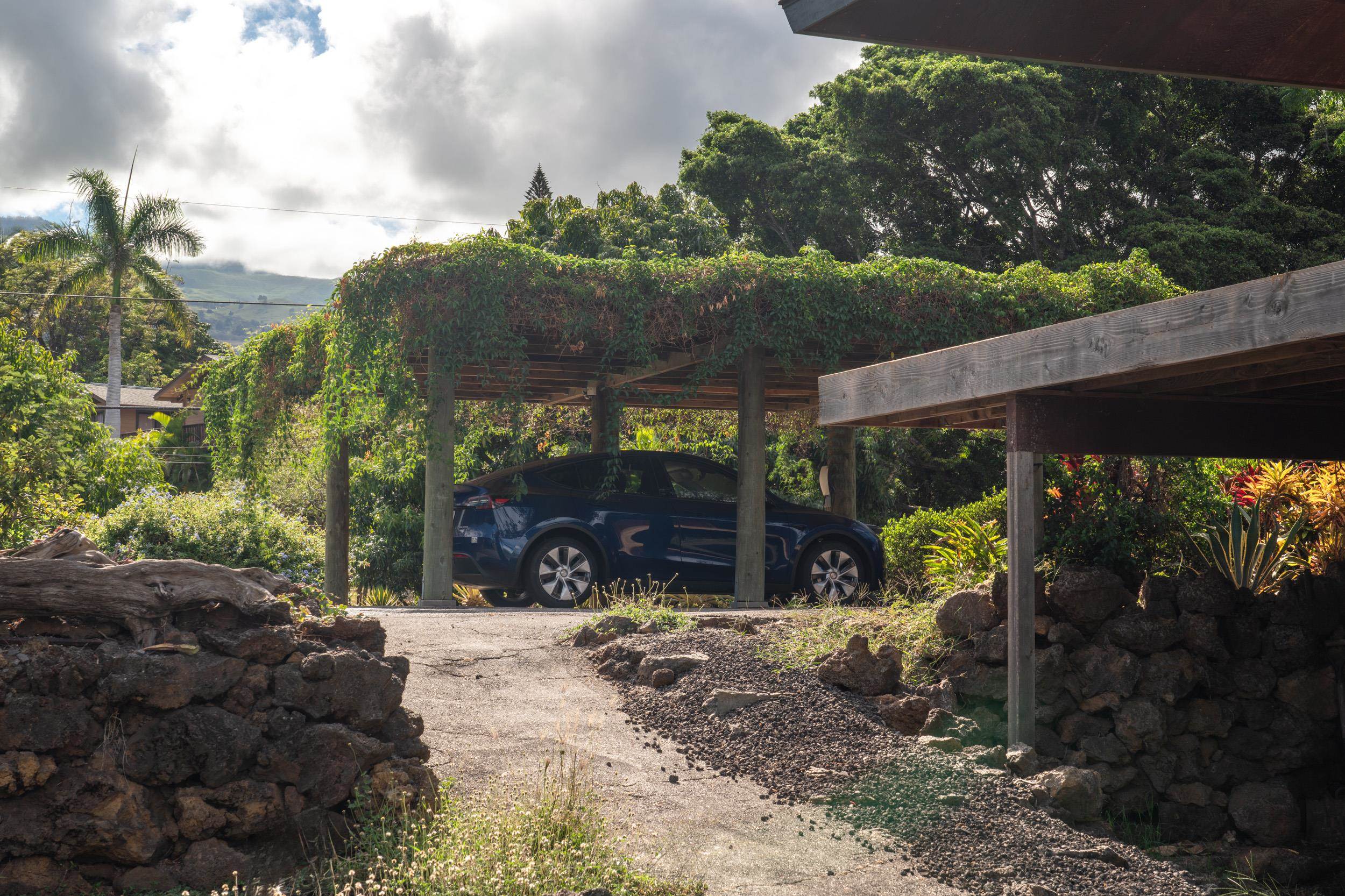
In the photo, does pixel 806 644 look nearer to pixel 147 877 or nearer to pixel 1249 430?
pixel 1249 430

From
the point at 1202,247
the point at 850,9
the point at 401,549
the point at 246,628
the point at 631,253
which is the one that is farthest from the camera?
the point at 1202,247

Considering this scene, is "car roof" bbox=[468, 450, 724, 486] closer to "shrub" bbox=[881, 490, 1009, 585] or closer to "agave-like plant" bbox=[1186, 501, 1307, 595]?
"shrub" bbox=[881, 490, 1009, 585]

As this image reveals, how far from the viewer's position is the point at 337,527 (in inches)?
508

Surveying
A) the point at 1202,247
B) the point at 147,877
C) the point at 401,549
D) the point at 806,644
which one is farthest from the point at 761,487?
the point at 1202,247

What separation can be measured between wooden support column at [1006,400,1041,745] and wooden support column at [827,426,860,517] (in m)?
9.25

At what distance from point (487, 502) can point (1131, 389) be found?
6.26 meters

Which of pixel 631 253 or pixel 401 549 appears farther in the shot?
pixel 401 549

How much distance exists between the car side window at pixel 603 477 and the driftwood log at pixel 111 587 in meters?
6.31

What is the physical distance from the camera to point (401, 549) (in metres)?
15.5

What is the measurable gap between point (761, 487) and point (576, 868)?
290 inches

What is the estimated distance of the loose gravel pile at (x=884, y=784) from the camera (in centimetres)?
462

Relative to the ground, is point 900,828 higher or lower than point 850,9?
lower

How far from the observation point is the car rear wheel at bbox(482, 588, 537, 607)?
10.8 meters

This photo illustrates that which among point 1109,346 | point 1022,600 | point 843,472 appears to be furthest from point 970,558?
point 843,472
